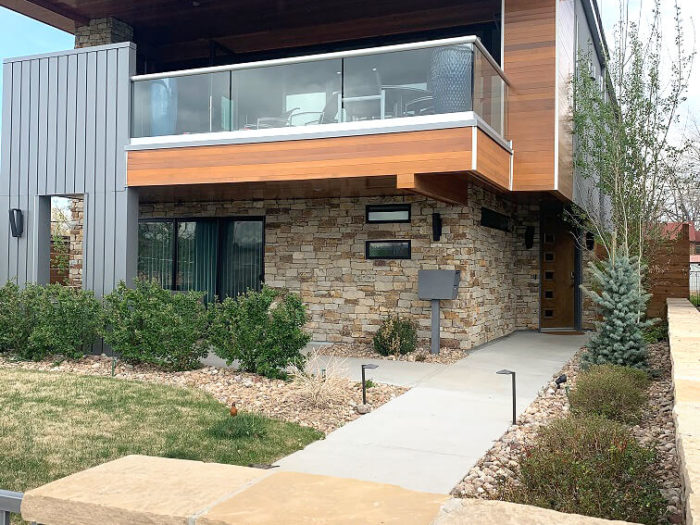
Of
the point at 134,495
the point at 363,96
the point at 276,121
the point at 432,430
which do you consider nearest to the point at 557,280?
the point at 363,96

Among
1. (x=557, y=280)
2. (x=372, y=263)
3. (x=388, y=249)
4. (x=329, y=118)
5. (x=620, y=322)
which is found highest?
(x=329, y=118)

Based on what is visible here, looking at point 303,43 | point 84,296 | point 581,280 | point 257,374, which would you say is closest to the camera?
point 257,374

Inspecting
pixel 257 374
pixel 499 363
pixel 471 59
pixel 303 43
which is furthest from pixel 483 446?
pixel 303 43

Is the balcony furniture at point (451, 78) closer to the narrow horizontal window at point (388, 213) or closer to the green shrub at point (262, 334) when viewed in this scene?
the narrow horizontal window at point (388, 213)

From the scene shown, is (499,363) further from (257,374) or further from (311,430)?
(311,430)

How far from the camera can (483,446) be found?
5688 mm

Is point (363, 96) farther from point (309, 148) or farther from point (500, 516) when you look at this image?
point (500, 516)

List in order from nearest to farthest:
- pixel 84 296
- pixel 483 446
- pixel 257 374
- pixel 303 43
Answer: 1. pixel 483 446
2. pixel 257 374
3. pixel 84 296
4. pixel 303 43

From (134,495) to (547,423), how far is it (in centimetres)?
514

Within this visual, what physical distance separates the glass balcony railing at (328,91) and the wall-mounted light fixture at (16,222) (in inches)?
97.1

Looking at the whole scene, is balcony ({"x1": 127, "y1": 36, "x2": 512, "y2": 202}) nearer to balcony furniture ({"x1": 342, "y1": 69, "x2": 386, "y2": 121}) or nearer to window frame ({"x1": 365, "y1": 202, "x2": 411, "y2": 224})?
balcony furniture ({"x1": 342, "y1": 69, "x2": 386, "y2": 121})

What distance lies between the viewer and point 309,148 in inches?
377

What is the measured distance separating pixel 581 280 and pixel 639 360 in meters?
5.84

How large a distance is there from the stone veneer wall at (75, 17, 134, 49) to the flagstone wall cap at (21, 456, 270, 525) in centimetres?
1209
